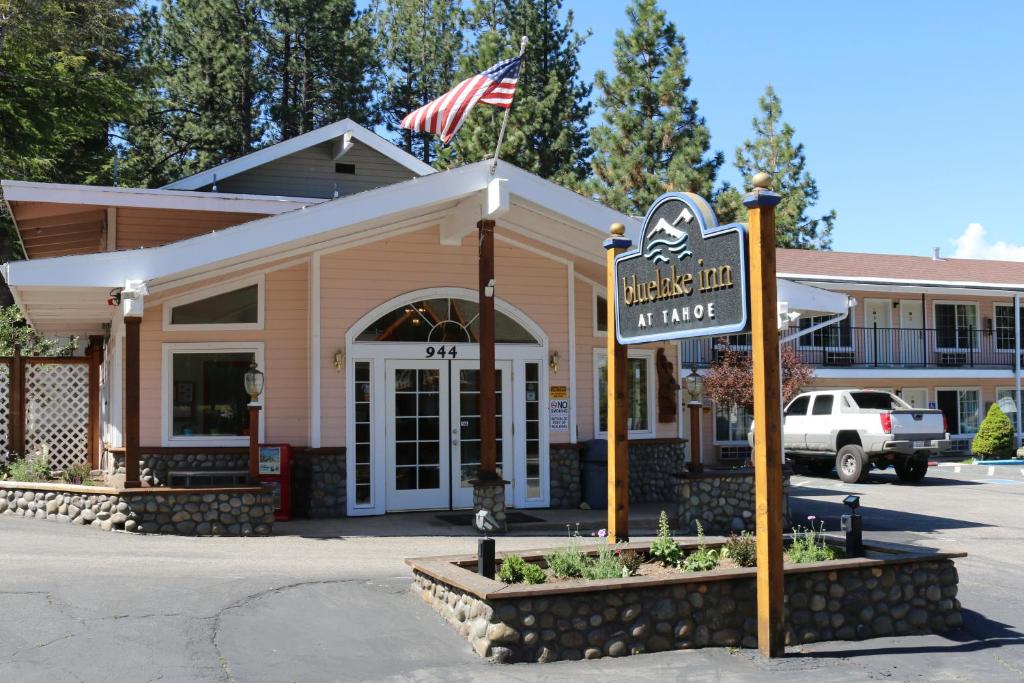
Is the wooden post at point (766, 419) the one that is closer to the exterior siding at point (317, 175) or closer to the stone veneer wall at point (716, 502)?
the stone veneer wall at point (716, 502)

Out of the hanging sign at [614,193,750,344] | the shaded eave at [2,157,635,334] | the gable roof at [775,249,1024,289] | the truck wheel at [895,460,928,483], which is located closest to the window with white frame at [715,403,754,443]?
the gable roof at [775,249,1024,289]

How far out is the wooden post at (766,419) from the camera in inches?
268

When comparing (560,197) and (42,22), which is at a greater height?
(42,22)

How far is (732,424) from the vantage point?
85.3ft

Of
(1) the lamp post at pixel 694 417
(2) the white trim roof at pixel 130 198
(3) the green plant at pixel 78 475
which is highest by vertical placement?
(2) the white trim roof at pixel 130 198

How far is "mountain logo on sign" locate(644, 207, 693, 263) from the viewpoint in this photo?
7.59 metres

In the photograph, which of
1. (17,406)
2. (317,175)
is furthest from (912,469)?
(17,406)

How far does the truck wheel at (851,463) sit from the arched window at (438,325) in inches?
384

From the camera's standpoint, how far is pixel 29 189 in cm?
1460

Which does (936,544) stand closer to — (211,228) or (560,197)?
(560,197)

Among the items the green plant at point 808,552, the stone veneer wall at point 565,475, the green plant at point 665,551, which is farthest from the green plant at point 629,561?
the stone veneer wall at point 565,475

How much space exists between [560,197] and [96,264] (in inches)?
214

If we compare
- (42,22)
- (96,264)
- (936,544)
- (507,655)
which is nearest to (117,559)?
(96,264)

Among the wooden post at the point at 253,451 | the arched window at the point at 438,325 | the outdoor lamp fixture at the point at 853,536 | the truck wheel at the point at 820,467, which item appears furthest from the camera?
the truck wheel at the point at 820,467
